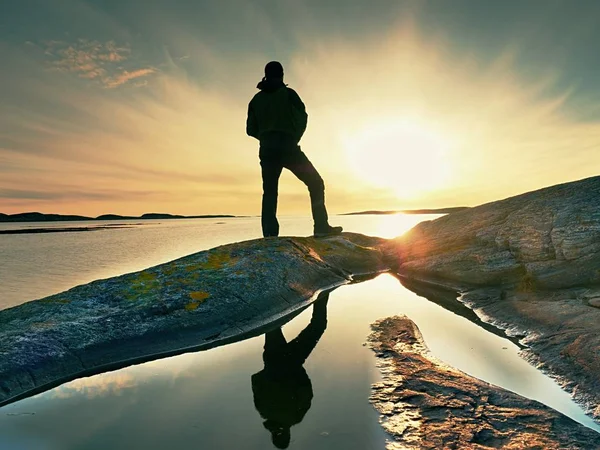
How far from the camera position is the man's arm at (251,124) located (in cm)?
1038

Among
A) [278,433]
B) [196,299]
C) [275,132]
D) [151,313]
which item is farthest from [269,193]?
[278,433]

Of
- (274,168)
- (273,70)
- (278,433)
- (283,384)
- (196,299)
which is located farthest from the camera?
→ (274,168)

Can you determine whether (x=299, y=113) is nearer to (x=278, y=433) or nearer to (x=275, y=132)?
(x=275, y=132)

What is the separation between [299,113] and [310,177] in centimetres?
192

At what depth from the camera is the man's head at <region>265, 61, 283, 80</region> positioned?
977 centimetres

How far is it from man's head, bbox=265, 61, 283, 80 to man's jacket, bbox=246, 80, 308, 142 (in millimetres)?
139

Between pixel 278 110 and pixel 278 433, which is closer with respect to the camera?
pixel 278 433

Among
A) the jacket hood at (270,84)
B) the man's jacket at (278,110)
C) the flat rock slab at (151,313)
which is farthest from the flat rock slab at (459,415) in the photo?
the jacket hood at (270,84)

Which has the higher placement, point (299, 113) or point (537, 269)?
point (299, 113)

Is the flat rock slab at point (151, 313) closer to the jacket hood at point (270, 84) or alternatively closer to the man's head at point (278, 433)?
the man's head at point (278, 433)

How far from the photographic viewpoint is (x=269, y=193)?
10383 millimetres

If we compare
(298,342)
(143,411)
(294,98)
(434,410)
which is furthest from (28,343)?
(294,98)

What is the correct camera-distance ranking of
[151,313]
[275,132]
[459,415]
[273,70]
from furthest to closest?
1. [275,132]
2. [273,70]
3. [151,313]
4. [459,415]

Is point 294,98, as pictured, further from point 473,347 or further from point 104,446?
point 104,446
